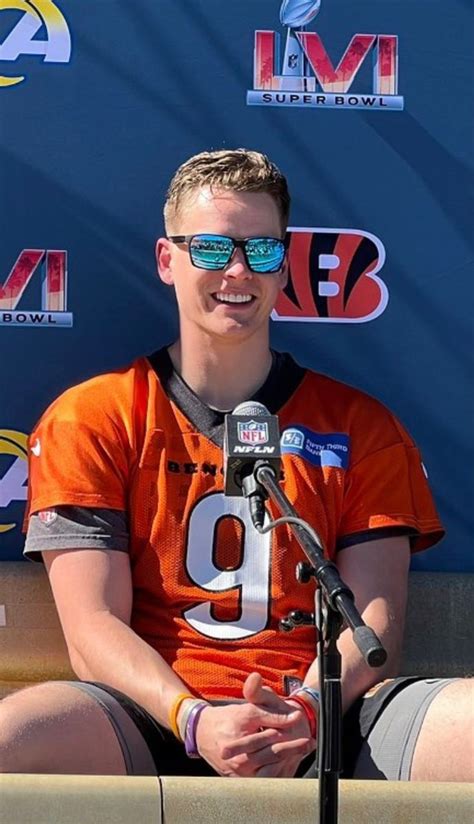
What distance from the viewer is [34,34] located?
3.10m

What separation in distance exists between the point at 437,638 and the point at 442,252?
0.85m

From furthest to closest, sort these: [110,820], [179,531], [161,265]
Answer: [161,265] < [179,531] < [110,820]

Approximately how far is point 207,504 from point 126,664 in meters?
0.38

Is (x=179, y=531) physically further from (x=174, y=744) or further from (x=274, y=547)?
(x=174, y=744)

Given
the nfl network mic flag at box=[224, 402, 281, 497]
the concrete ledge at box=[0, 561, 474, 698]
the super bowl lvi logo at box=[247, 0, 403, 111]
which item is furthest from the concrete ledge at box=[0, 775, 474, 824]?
the super bowl lvi logo at box=[247, 0, 403, 111]

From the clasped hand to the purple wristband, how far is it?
0.05ft

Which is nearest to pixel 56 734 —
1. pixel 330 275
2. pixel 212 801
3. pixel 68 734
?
pixel 68 734

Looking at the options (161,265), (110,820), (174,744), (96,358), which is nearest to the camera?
(110,820)

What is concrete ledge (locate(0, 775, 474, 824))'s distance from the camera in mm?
2104

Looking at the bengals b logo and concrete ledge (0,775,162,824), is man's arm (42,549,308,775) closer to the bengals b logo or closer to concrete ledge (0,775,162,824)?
concrete ledge (0,775,162,824)

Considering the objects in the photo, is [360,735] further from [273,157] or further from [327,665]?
[273,157]

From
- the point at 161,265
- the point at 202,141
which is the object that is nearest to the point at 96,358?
the point at 161,265

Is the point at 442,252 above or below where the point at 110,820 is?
above

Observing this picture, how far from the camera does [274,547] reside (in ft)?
8.82
